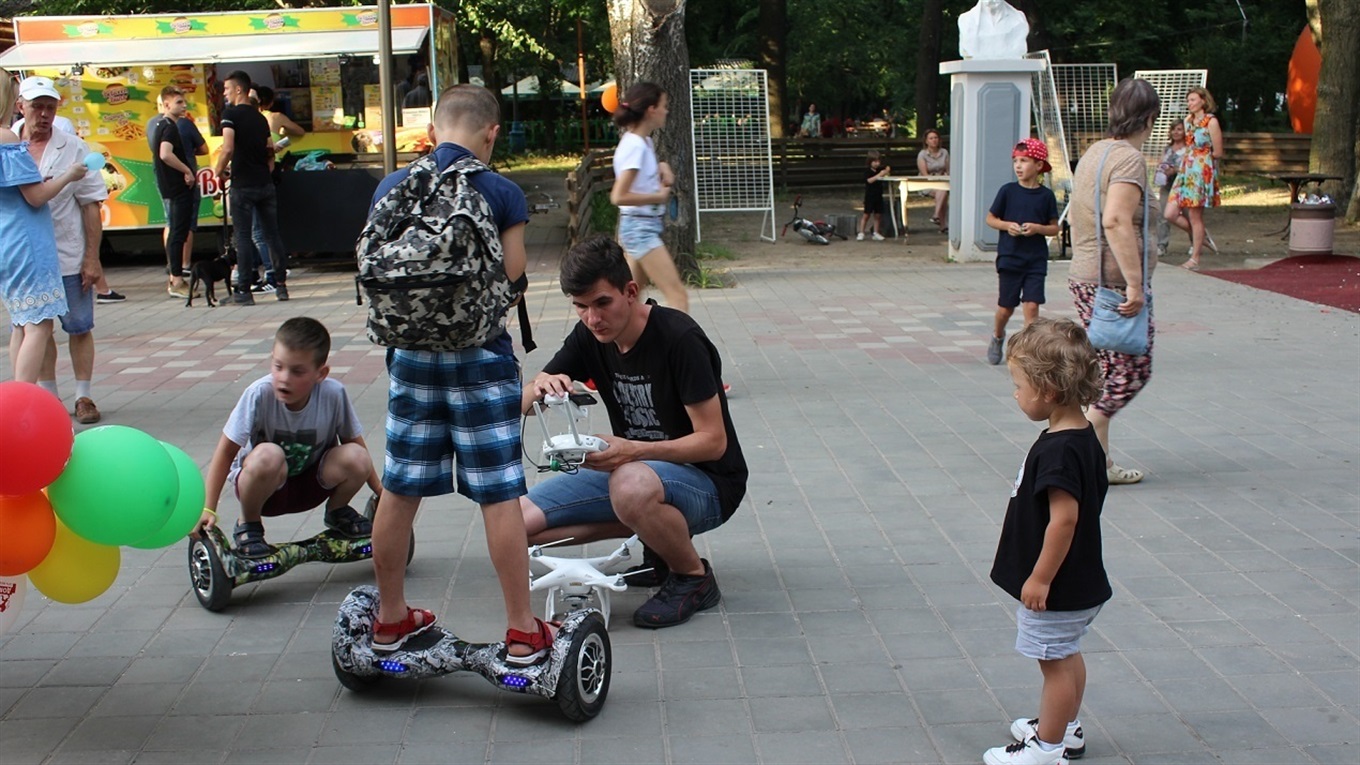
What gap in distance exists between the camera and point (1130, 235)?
18.1 ft

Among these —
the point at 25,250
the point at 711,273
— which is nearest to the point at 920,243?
the point at 711,273

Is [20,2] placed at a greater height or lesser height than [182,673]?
greater

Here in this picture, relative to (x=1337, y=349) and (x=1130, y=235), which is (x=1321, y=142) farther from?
(x=1130, y=235)

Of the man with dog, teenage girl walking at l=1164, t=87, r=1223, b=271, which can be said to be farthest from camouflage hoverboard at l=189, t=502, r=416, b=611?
teenage girl walking at l=1164, t=87, r=1223, b=271

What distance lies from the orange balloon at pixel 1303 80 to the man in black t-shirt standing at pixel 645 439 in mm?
24680

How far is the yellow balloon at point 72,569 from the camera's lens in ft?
11.7

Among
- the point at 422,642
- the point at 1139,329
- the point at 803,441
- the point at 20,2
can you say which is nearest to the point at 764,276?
the point at 803,441

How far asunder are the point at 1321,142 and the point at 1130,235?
14.5 m

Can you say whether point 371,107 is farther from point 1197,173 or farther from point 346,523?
point 346,523

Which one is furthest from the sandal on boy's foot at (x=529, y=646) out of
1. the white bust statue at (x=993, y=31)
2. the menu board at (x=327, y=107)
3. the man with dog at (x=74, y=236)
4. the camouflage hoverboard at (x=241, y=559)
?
the menu board at (x=327, y=107)

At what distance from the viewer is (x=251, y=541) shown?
4.63m

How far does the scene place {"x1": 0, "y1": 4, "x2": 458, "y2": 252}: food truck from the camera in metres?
14.1

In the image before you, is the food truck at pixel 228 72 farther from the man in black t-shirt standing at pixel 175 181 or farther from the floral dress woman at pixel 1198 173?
the floral dress woman at pixel 1198 173

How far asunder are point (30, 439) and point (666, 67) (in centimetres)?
1009
